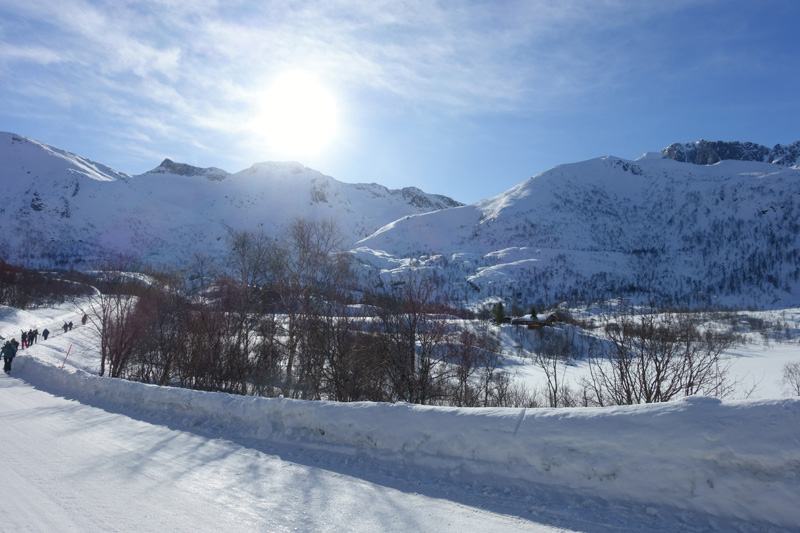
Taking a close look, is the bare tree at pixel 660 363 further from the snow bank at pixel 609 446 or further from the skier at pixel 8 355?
the skier at pixel 8 355

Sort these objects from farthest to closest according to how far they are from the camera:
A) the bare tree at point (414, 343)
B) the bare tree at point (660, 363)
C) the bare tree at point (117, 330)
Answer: the bare tree at point (117, 330)
the bare tree at point (414, 343)
the bare tree at point (660, 363)

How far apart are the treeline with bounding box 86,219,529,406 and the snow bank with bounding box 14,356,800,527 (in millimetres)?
7022

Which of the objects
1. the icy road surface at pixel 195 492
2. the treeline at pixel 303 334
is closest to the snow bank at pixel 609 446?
the icy road surface at pixel 195 492

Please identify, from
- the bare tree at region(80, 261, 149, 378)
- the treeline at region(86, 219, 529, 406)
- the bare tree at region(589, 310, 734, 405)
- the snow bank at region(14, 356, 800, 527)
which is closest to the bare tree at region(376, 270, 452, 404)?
the treeline at region(86, 219, 529, 406)

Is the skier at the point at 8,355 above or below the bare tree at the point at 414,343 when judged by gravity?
below

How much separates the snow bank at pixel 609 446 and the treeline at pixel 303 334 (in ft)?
23.0

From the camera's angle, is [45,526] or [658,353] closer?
[45,526]

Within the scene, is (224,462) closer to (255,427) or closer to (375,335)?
(255,427)

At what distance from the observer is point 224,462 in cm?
612

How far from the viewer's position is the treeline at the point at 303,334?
551 inches

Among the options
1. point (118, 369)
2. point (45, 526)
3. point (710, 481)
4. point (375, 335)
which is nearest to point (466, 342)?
point (375, 335)

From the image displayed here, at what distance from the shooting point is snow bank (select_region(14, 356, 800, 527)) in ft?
13.0

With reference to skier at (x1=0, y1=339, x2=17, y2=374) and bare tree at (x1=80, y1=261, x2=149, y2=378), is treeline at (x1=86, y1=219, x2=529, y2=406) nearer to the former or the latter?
bare tree at (x1=80, y1=261, x2=149, y2=378)

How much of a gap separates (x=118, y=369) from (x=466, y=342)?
16.8 metres
